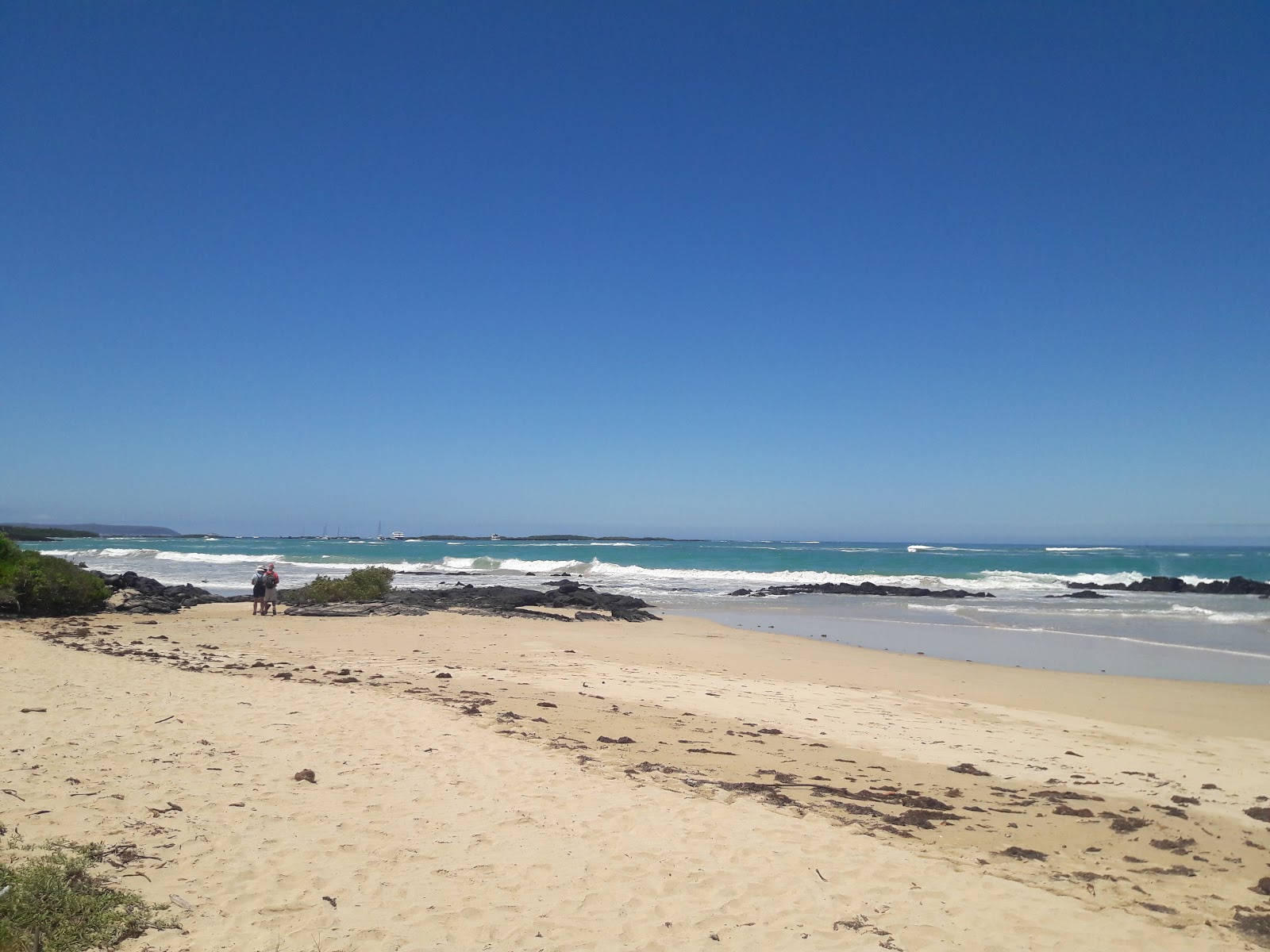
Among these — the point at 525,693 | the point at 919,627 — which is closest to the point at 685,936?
the point at 525,693

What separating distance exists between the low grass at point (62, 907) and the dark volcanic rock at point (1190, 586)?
46.8 m

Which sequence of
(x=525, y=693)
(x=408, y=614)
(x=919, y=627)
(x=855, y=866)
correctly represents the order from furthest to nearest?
1. (x=919, y=627)
2. (x=408, y=614)
3. (x=525, y=693)
4. (x=855, y=866)

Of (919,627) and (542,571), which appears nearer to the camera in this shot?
(919,627)

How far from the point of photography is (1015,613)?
89.9 ft

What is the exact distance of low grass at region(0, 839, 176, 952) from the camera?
3.49 meters

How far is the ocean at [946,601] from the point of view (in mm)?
17906

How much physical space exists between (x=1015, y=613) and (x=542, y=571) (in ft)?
102

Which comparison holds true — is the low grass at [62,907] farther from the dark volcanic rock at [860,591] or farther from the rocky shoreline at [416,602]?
the dark volcanic rock at [860,591]

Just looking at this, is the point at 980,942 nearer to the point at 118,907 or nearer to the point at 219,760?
the point at 118,907

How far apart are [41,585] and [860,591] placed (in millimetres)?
31571

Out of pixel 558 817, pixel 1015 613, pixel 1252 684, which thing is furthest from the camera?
pixel 1015 613

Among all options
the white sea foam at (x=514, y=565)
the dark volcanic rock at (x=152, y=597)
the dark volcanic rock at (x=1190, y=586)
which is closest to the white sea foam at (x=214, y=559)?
the white sea foam at (x=514, y=565)

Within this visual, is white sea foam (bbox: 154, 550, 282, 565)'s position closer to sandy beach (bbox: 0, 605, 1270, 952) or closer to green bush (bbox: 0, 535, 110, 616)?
green bush (bbox: 0, 535, 110, 616)

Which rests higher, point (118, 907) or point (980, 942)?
point (118, 907)
